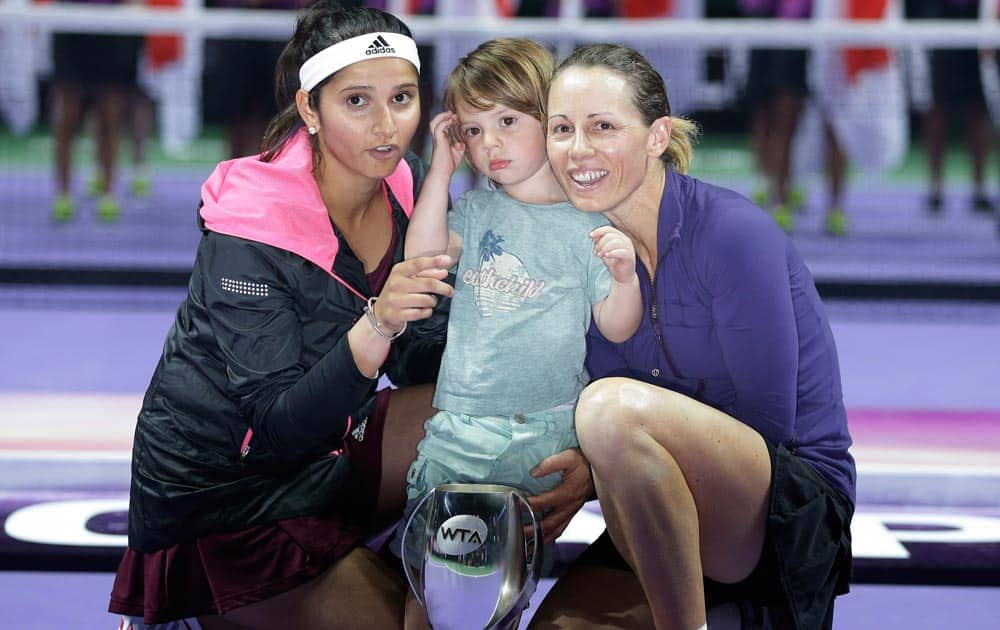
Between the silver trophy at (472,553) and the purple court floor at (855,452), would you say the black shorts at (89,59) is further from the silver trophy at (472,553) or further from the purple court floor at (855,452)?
the silver trophy at (472,553)

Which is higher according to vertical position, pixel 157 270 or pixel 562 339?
pixel 562 339

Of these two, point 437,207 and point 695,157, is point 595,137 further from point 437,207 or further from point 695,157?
point 695,157

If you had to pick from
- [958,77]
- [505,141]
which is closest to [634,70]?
[505,141]

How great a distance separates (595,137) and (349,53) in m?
0.47

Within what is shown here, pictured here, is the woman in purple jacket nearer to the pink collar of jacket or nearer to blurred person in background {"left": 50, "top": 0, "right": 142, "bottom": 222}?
the pink collar of jacket

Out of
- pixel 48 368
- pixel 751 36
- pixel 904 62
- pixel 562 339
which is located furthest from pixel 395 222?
pixel 904 62

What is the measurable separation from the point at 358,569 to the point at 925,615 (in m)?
1.39

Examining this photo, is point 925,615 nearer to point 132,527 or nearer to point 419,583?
point 419,583

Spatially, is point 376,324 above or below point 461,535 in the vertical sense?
above

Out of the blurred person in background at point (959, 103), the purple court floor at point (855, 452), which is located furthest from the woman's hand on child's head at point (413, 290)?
the blurred person in background at point (959, 103)

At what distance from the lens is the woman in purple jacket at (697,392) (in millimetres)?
2287

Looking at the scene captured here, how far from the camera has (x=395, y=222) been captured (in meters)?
2.70

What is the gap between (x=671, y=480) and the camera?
227 centimetres

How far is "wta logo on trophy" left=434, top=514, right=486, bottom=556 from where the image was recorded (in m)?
2.33
